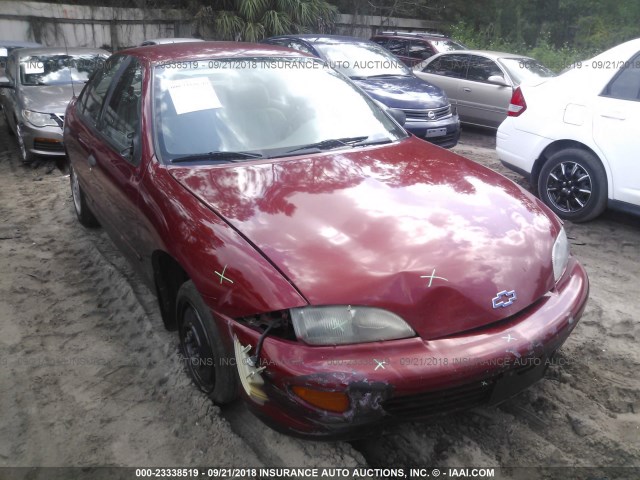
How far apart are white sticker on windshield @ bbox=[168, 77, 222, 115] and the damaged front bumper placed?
1.46 metres

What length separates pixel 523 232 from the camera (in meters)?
2.41

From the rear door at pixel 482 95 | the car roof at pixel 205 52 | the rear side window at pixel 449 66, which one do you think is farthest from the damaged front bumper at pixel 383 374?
the rear side window at pixel 449 66

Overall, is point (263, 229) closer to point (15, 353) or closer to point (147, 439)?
point (147, 439)

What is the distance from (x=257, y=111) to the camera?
10.1ft

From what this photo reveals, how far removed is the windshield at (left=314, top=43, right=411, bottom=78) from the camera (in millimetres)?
7777

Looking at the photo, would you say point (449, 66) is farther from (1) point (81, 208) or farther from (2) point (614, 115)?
(1) point (81, 208)

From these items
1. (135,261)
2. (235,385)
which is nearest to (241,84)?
(135,261)

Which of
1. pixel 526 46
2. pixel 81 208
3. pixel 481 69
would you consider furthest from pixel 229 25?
pixel 81 208

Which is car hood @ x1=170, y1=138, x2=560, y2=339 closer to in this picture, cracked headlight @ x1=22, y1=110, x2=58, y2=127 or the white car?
the white car

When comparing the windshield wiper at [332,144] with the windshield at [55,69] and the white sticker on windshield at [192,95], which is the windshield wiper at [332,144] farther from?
the windshield at [55,69]

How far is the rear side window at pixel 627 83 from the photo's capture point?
14.3 ft

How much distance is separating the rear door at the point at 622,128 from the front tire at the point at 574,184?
0.13 metres

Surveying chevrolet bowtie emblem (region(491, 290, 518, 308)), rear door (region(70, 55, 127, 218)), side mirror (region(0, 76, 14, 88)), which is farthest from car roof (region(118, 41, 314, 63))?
side mirror (region(0, 76, 14, 88))

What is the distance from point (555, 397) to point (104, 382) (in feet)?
7.53
